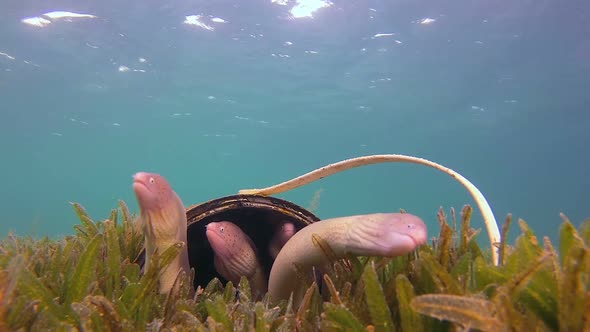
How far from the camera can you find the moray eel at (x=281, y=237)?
383 cm

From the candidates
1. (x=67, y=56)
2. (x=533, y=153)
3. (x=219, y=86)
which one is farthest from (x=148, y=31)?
(x=533, y=153)

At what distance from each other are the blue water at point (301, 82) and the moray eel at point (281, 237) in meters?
3.64

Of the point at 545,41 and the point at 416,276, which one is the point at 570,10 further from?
the point at 416,276

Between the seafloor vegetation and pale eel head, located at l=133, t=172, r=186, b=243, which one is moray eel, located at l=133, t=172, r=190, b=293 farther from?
the seafloor vegetation

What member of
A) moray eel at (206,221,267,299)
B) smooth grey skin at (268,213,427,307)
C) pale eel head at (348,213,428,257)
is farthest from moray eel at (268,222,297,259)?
pale eel head at (348,213,428,257)

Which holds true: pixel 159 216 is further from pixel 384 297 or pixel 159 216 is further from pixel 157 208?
pixel 384 297

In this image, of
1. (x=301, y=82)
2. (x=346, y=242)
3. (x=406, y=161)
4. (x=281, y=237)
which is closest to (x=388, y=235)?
(x=346, y=242)

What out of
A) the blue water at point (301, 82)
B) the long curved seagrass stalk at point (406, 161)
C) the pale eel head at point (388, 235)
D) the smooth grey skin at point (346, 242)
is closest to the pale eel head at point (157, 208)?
the smooth grey skin at point (346, 242)

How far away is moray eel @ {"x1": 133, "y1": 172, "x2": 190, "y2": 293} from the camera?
9.18 feet

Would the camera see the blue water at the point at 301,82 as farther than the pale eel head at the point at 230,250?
Yes

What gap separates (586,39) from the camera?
19.8 metres

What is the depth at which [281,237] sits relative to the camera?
397cm

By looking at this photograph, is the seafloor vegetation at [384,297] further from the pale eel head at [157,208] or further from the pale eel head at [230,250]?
the pale eel head at [230,250]

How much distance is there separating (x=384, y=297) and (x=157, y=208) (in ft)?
6.18
